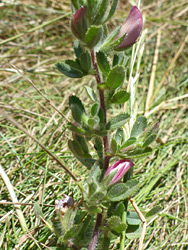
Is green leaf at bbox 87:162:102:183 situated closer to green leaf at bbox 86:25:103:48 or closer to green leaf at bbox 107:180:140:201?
green leaf at bbox 107:180:140:201

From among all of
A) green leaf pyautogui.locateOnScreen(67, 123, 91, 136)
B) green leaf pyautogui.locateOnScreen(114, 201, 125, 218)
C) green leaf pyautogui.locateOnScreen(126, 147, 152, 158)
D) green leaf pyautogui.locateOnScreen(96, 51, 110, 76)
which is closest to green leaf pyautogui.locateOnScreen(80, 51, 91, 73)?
green leaf pyautogui.locateOnScreen(96, 51, 110, 76)

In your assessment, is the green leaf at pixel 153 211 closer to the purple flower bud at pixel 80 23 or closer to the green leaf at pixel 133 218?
the green leaf at pixel 133 218

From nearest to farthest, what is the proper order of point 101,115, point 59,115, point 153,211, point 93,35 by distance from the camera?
point 93,35
point 101,115
point 153,211
point 59,115

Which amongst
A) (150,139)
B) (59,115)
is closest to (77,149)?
(150,139)

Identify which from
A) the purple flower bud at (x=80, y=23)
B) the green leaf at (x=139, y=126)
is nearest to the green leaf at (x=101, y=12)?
the purple flower bud at (x=80, y=23)

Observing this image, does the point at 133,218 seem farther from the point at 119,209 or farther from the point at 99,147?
the point at 99,147
